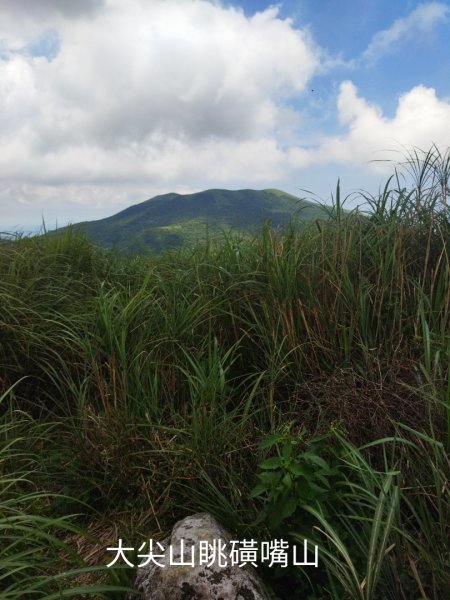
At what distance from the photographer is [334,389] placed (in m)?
2.14

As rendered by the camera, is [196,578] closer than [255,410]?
Yes

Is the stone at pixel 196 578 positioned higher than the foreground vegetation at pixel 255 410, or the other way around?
the foreground vegetation at pixel 255 410

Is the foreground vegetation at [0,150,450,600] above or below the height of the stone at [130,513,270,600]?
above

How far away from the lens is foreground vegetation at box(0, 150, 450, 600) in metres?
1.60

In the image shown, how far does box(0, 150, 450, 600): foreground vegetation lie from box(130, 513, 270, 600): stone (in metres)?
0.12

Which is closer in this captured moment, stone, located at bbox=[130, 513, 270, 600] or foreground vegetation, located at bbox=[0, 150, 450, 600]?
stone, located at bbox=[130, 513, 270, 600]

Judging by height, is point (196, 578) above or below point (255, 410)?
below

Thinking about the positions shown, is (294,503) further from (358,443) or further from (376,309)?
(376,309)

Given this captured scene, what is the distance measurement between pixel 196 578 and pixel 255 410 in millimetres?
977

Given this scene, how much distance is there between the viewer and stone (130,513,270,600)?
4.88 ft

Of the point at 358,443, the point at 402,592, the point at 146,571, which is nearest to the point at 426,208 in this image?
the point at 358,443

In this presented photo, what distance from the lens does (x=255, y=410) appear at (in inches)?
94.1

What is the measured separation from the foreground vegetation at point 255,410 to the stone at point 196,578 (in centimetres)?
12

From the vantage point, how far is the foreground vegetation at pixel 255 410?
160cm
